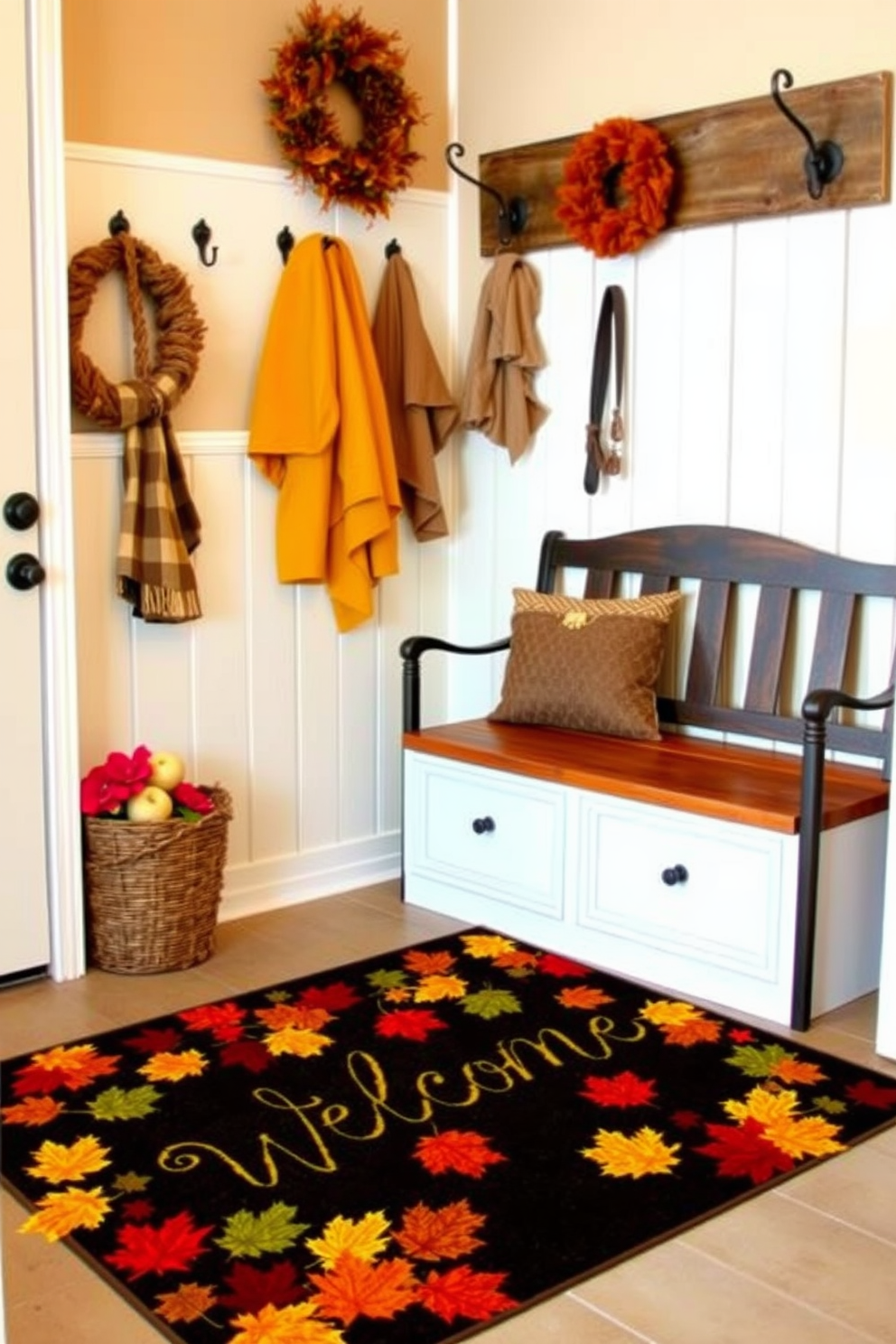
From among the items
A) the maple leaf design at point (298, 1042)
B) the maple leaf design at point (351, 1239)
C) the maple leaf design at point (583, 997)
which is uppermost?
the maple leaf design at point (583, 997)

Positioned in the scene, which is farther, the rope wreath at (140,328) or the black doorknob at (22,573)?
the rope wreath at (140,328)

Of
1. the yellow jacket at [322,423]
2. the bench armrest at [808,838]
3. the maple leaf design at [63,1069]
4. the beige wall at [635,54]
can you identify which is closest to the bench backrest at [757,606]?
the bench armrest at [808,838]

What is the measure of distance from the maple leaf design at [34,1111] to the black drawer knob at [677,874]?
132cm

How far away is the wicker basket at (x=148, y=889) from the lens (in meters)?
3.56

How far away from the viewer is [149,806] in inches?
142

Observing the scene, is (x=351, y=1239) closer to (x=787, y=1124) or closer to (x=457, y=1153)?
(x=457, y=1153)

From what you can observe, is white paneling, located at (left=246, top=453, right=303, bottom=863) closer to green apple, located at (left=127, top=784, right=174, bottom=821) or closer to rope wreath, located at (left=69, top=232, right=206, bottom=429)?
rope wreath, located at (left=69, top=232, right=206, bottom=429)

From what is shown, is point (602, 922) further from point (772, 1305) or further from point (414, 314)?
point (414, 314)

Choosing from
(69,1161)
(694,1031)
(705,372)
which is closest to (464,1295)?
(69,1161)

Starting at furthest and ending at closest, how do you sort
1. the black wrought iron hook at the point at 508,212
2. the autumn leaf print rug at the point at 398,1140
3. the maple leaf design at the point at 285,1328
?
the black wrought iron hook at the point at 508,212
the autumn leaf print rug at the point at 398,1140
the maple leaf design at the point at 285,1328

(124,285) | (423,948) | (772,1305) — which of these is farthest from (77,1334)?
(124,285)

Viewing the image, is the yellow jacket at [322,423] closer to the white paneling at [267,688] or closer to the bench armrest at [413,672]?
the white paneling at [267,688]

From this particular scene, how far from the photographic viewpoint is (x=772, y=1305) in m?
2.34

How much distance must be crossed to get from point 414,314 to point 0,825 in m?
1.71
